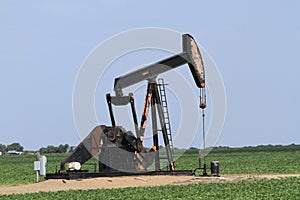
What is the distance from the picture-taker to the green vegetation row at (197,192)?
24969mm

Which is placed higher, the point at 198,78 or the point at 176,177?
the point at 198,78

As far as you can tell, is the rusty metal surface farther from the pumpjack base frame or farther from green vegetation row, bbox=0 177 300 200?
green vegetation row, bbox=0 177 300 200

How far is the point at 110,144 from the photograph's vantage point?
33062 millimetres

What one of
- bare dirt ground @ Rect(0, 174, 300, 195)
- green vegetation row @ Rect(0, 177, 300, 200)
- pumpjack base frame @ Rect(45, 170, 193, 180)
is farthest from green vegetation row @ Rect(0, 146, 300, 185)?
green vegetation row @ Rect(0, 177, 300, 200)

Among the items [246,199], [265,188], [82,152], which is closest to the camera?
[246,199]

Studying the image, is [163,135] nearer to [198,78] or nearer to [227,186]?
[198,78]

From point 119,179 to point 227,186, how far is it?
18.1 ft

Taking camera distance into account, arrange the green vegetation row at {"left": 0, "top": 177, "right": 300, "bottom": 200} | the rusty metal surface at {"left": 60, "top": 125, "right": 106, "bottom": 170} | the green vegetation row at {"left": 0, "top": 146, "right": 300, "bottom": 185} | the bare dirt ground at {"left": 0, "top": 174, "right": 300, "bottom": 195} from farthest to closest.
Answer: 1. the green vegetation row at {"left": 0, "top": 146, "right": 300, "bottom": 185}
2. the rusty metal surface at {"left": 60, "top": 125, "right": 106, "bottom": 170}
3. the bare dirt ground at {"left": 0, "top": 174, "right": 300, "bottom": 195}
4. the green vegetation row at {"left": 0, "top": 177, "right": 300, "bottom": 200}

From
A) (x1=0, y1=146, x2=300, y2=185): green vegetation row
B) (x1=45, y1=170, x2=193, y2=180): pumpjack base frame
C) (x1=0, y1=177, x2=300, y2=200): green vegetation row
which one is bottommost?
(x1=0, y1=177, x2=300, y2=200): green vegetation row

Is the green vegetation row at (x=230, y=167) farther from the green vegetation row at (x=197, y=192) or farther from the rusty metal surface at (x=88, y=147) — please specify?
the green vegetation row at (x=197, y=192)

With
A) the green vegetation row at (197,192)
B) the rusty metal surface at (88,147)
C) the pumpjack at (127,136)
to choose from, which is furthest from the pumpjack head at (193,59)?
the green vegetation row at (197,192)

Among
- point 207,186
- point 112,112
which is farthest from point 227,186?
point 112,112

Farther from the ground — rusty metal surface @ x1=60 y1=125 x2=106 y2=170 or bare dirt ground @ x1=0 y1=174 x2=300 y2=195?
rusty metal surface @ x1=60 y1=125 x2=106 y2=170

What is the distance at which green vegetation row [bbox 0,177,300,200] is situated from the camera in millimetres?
24969
